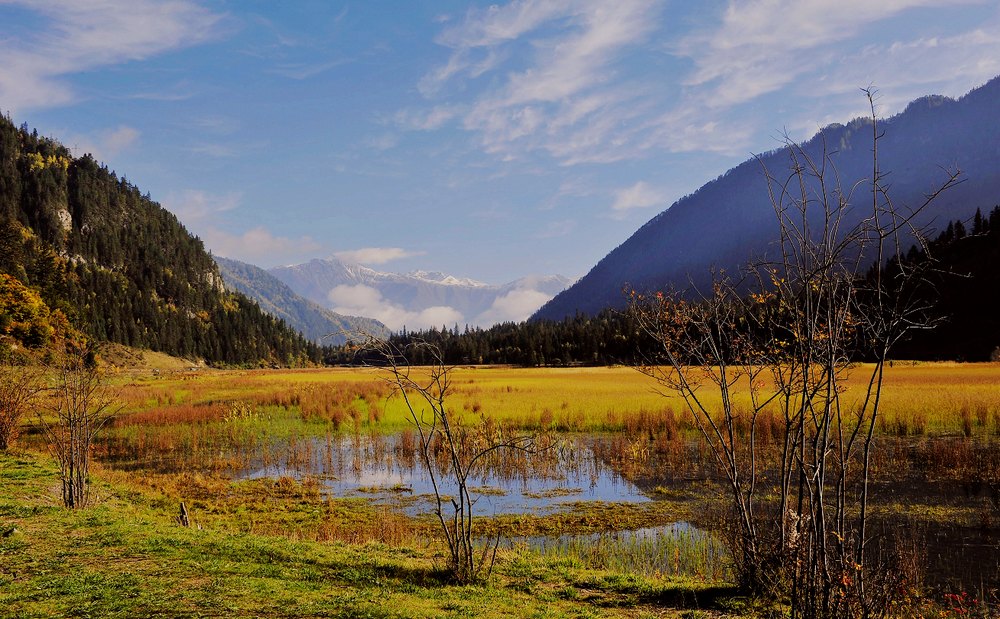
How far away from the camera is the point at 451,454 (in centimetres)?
1781

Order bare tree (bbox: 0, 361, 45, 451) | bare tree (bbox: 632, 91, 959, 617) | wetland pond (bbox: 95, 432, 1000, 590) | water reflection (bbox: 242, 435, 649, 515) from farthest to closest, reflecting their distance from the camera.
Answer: bare tree (bbox: 0, 361, 45, 451), water reflection (bbox: 242, 435, 649, 515), wetland pond (bbox: 95, 432, 1000, 590), bare tree (bbox: 632, 91, 959, 617)

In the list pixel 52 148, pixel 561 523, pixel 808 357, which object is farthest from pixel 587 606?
pixel 52 148

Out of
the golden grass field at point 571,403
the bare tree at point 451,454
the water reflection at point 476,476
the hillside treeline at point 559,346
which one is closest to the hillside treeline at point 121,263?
the hillside treeline at point 559,346

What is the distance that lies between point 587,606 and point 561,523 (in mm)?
6671

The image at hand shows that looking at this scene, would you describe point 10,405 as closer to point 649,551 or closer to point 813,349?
point 649,551

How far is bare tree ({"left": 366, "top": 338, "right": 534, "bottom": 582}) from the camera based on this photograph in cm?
941

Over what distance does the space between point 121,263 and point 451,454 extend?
567ft

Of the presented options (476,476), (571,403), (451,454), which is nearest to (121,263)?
(571,403)

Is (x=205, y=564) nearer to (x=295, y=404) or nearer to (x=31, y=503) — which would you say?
(x=31, y=503)

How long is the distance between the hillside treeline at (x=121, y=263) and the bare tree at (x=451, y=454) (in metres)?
100.0

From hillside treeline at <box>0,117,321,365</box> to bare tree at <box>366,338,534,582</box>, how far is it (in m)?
100.0

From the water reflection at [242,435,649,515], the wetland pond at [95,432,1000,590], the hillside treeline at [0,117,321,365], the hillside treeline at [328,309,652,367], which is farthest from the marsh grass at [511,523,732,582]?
the hillside treeline at [0,117,321,365]

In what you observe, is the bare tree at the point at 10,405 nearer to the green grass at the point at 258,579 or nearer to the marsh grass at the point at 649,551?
the green grass at the point at 258,579

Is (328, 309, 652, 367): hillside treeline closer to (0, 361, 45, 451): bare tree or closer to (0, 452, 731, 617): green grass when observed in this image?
(0, 361, 45, 451): bare tree
